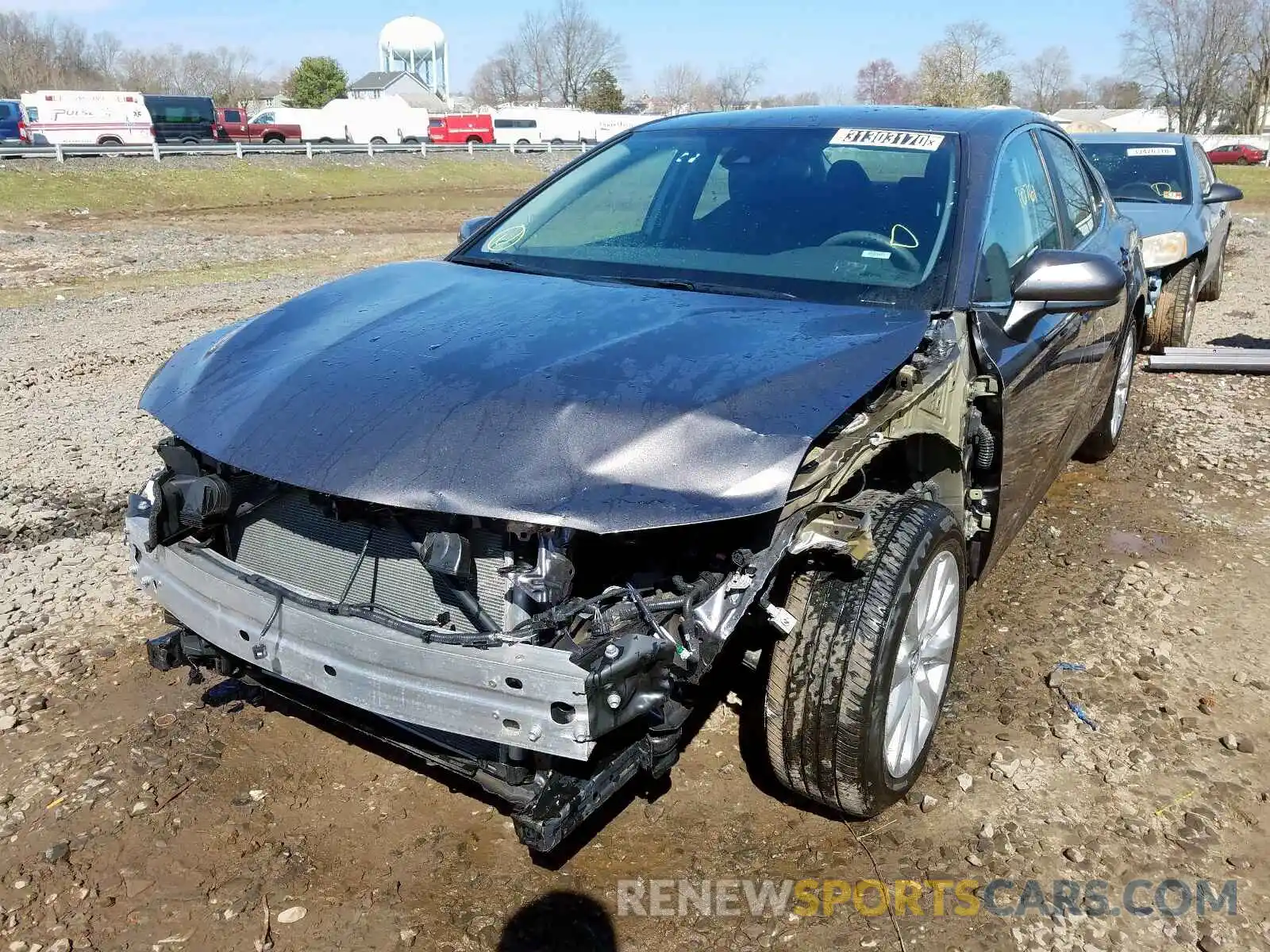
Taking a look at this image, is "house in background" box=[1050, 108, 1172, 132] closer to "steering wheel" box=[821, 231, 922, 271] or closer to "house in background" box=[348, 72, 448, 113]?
"house in background" box=[348, 72, 448, 113]

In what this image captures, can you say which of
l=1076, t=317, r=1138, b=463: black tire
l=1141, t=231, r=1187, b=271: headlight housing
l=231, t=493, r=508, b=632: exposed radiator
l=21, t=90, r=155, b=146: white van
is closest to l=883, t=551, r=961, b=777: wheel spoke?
l=231, t=493, r=508, b=632: exposed radiator

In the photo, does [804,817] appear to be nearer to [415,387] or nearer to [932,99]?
[415,387]

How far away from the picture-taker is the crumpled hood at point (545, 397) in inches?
84.7

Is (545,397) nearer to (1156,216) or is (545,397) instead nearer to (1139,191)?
(1156,216)

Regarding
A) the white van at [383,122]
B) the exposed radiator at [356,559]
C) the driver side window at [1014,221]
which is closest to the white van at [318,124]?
the white van at [383,122]

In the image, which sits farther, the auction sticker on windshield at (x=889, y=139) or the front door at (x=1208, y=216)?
the front door at (x=1208, y=216)

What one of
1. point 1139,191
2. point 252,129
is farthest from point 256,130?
point 1139,191

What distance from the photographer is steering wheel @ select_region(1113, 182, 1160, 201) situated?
874 centimetres

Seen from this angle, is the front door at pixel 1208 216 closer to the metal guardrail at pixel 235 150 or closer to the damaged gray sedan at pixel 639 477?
the damaged gray sedan at pixel 639 477

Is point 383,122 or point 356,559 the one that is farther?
point 383,122

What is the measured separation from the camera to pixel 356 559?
8.24ft

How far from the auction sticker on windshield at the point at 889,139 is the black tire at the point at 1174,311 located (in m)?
5.49

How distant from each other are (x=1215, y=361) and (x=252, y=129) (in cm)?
4199

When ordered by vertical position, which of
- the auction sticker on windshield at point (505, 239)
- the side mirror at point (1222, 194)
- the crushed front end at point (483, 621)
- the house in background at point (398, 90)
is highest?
the house in background at point (398, 90)
